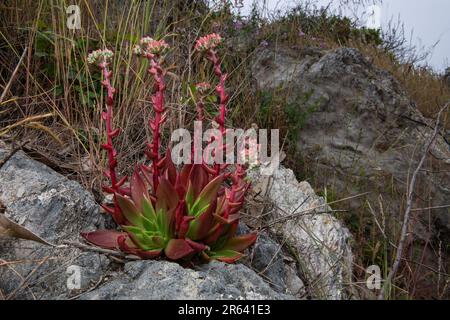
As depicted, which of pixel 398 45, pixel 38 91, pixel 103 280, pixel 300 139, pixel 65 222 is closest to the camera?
pixel 103 280

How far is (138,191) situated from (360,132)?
2.00 metres

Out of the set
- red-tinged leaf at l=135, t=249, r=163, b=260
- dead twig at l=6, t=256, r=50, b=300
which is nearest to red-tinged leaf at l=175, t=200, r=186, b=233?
red-tinged leaf at l=135, t=249, r=163, b=260

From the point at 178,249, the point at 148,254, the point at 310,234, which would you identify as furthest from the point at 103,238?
the point at 310,234

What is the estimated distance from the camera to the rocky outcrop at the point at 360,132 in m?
3.47

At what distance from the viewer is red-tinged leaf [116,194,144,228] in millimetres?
2000

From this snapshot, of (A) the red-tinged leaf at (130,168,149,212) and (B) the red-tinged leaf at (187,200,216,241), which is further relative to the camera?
(A) the red-tinged leaf at (130,168,149,212)

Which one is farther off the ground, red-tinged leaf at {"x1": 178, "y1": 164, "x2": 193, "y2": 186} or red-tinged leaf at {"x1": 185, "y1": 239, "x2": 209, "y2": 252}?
red-tinged leaf at {"x1": 178, "y1": 164, "x2": 193, "y2": 186}

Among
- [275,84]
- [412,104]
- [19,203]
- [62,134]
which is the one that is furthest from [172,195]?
[412,104]

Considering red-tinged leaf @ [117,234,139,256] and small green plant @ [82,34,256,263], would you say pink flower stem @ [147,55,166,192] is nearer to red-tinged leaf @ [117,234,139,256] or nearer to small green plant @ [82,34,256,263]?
small green plant @ [82,34,256,263]

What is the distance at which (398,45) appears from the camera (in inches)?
332

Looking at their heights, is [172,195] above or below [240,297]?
above

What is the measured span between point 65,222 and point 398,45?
7.71 meters

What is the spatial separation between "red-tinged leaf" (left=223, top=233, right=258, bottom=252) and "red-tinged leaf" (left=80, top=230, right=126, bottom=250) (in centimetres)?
46
